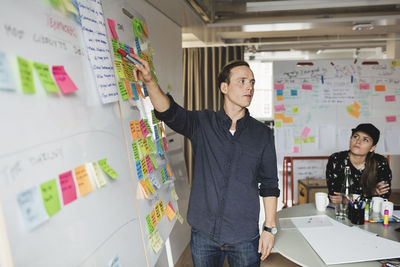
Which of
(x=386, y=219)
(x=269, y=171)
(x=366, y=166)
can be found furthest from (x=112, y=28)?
(x=366, y=166)

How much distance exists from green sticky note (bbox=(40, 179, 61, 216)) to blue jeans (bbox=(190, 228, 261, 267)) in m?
0.92

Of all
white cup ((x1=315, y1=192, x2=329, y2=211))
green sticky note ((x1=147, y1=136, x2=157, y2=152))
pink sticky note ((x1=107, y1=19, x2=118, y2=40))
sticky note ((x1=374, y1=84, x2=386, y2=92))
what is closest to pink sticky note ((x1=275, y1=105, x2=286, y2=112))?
sticky note ((x1=374, y1=84, x2=386, y2=92))

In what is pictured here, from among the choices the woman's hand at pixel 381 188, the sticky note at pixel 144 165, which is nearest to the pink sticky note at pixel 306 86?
the woman's hand at pixel 381 188

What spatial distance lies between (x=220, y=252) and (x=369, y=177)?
137 cm

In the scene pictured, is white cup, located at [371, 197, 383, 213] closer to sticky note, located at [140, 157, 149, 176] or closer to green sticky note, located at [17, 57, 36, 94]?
sticky note, located at [140, 157, 149, 176]

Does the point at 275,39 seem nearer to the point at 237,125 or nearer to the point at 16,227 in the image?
the point at 237,125

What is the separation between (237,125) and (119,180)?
2.36 ft

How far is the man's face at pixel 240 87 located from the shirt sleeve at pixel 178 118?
0.22 meters

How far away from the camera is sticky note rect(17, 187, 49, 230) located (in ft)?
2.12

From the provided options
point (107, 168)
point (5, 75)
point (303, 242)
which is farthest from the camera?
point (303, 242)

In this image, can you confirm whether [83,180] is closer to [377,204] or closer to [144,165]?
[144,165]

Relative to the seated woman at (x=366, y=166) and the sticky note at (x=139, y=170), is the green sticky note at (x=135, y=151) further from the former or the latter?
the seated woman at (x=366, y=166)

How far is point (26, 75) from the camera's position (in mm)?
677

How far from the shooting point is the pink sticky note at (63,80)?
2.57 ft
